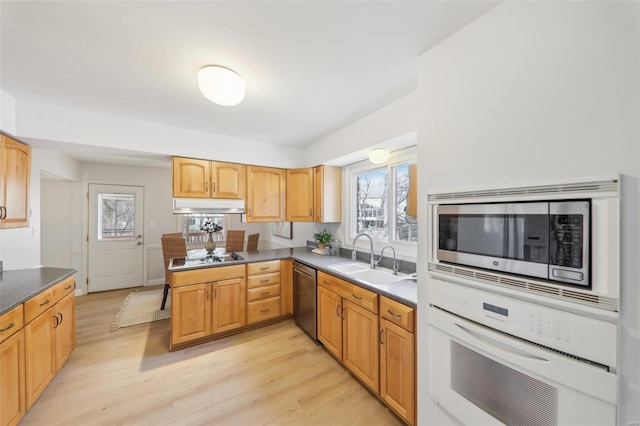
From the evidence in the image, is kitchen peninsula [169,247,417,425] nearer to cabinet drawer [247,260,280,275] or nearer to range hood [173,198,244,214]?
cabinet drawer [247,260,280,275]

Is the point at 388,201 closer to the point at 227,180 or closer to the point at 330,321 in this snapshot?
the point at 330,321

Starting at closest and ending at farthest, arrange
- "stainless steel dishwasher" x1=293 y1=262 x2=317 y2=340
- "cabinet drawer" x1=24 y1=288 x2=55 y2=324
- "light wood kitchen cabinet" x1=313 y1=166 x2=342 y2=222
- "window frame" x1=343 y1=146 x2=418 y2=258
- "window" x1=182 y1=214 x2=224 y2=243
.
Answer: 1. "cabinet drawer" x1=24 y1=288 x2=55 y2=324
2. "window frame" x1=343 y1=146 x2=418 y2=258
3. "stainless steel dishwasher" x1=293 y1=262 x2=317 y2=340
4. "light wood kitchen cabinet" x1=313 y1=166 x2=342 y2=222
5. "window" x1=182 y1=214 x2=224 y2=243

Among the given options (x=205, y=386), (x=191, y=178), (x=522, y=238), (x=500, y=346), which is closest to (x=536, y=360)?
(x=500, y=346)

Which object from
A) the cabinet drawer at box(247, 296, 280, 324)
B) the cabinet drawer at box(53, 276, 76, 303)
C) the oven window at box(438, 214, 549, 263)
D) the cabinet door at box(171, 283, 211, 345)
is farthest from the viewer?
the cabinet drawer at box(247, 296, 280, 324)

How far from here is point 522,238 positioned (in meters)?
0.97

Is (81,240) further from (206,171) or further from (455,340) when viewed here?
(455,340)

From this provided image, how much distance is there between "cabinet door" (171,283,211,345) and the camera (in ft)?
8.11

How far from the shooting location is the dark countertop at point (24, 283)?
5.13 ft

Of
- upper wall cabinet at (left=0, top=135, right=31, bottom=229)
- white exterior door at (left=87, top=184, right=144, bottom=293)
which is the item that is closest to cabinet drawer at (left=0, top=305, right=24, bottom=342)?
upper wall cabinet at (left=0, top=135, right=31, bottom=229)

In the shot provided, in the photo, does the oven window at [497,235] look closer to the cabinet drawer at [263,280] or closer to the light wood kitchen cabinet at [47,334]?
the cabinet drawer at [263,280]

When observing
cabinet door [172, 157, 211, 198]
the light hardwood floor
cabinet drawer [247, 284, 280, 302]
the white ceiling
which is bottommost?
the light hardwood floor

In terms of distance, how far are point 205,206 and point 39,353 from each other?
5.64 feet

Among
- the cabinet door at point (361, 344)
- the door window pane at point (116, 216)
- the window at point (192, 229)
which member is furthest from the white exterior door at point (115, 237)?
the cabinet door at point (361, 344)

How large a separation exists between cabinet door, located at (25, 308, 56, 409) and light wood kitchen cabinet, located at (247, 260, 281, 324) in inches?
64.0
